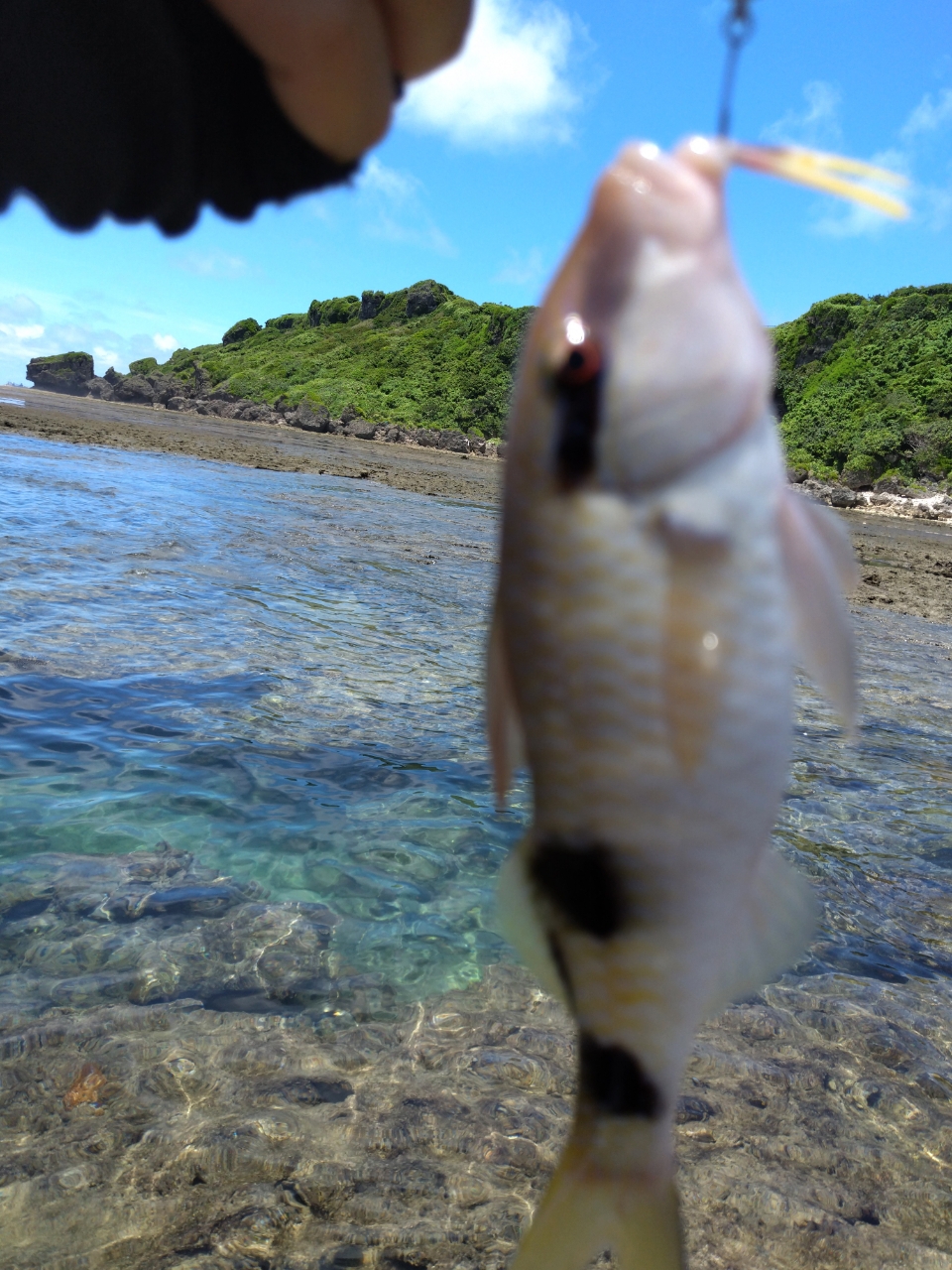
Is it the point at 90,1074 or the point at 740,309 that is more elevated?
the point at 740,309

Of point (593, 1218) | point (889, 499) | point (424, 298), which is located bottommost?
point (593, 1218)

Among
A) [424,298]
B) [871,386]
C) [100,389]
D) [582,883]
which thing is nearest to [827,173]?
[582,883]

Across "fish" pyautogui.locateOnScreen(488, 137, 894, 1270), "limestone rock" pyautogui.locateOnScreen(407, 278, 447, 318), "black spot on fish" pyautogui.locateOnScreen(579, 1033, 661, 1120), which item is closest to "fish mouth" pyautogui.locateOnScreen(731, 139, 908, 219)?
"fish" pyautogui.locateOnScreen(488, 137, 894, 1270)

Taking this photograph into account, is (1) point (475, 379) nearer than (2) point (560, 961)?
No

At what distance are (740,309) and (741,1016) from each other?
149 inches

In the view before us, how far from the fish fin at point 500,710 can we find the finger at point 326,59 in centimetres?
134

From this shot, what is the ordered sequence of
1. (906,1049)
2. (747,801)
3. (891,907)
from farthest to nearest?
(891,907) → (906,1049) → (747,801)

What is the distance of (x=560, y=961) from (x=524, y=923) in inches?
3.3

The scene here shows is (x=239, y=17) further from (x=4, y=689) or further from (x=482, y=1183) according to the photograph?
(x=4, y=689)

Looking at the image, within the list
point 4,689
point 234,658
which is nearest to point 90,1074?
point 4,689

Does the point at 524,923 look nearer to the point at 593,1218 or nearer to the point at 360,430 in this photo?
the point at 593,1218

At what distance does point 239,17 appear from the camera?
6.34 feet

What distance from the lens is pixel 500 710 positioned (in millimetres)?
1369

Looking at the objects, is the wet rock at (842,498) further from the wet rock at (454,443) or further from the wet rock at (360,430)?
the wet rock at (360,430)
